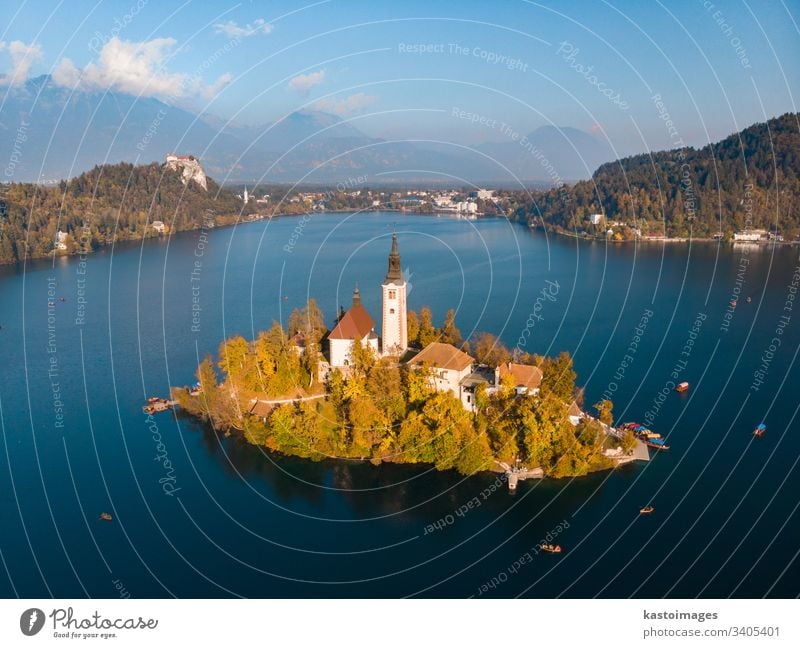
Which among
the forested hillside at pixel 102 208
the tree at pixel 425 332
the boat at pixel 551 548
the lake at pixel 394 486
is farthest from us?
the forested hillside at pixel 102 208

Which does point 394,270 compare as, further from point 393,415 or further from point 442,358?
Answer: point 393,415

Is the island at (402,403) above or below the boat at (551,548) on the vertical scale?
above

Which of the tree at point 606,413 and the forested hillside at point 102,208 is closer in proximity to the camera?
the tree at point 606,413

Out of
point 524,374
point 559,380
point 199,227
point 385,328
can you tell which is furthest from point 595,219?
point 559,380

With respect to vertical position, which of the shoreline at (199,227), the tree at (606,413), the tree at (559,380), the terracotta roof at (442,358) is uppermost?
the shoreline at (199,227)

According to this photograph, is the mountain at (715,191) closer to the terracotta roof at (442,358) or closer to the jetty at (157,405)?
the terracotta roof at (442,358)

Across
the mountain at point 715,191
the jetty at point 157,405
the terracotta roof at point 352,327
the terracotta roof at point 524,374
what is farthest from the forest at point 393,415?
the mountain at point 715,191

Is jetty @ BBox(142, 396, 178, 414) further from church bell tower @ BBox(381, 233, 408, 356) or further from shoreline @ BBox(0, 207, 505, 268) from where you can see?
shoreline @ BBox(0, 207, 505, 268)
